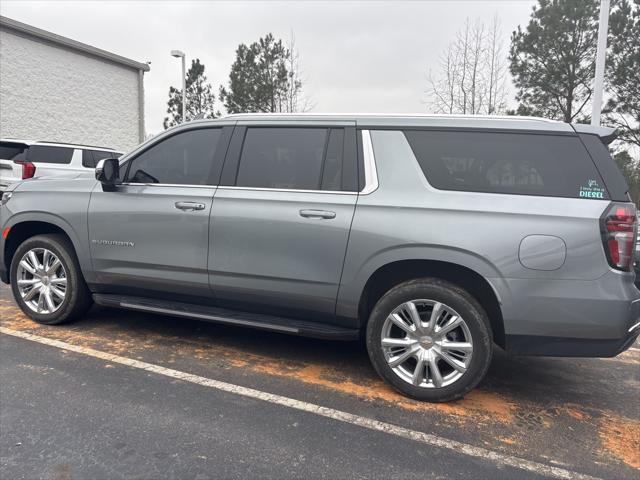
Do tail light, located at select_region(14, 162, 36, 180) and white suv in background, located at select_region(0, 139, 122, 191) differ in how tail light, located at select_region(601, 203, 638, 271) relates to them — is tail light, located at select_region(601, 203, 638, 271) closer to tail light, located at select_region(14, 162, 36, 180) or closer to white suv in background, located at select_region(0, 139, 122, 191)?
white suv in background, located at select_region(0, 139, 122, 191)

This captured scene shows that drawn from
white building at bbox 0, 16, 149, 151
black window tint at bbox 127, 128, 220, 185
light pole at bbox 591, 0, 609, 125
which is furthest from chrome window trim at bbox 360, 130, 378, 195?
white building at bbox 0, 16, 149, 151

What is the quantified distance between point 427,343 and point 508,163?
50.0 inches

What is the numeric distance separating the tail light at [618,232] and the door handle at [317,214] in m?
1.65

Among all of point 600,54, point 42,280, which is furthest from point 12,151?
point 600,54

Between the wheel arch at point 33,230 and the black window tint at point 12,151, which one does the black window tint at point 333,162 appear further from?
the black window tint at point 12,151

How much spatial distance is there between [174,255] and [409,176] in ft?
6.27

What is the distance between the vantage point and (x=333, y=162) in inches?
136

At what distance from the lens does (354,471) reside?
2400mm

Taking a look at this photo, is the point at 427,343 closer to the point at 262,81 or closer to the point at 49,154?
the point at 49,154

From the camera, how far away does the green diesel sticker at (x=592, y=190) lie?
2877 mm

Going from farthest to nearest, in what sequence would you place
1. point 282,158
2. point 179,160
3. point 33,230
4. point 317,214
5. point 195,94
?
point 195,94, point 33,230, point 179,160, point 282,158, point 317,214

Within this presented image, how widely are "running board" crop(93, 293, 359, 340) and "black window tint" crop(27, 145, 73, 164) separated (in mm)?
8302

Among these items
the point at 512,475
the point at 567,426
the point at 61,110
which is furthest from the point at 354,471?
the point at 61,110

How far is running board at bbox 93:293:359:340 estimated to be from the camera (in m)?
3.43
